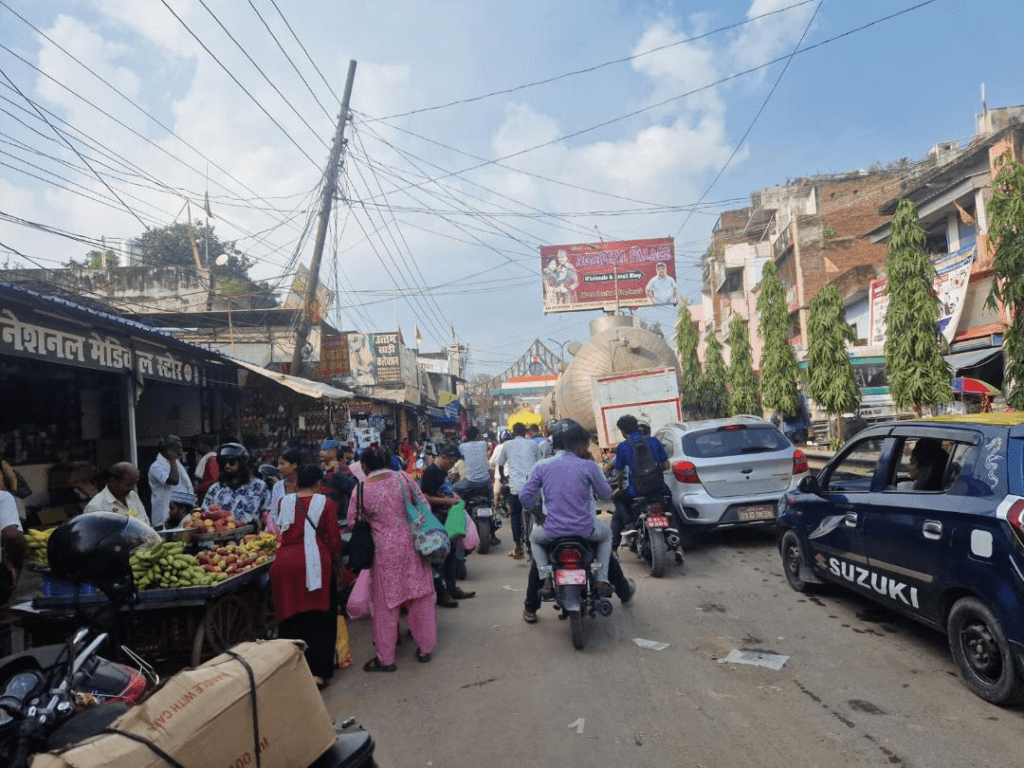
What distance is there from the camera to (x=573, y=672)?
5.01 meters

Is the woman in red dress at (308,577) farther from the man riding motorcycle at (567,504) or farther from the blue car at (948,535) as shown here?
the blue car at (948,535)

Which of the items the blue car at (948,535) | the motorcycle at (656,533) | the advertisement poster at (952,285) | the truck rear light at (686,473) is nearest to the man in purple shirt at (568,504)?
the blue car at (948,535)

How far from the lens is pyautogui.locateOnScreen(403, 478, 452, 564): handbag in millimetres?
5457

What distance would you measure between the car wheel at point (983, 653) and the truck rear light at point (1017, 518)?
51 cm

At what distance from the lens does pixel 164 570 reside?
5.00 meters

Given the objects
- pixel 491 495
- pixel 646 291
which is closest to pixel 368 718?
pixel 491 495

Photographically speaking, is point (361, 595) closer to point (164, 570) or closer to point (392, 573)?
point (392, 573)

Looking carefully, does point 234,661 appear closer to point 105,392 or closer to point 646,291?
point 105,392

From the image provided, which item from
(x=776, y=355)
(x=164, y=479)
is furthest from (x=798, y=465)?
(x=776, y=355)

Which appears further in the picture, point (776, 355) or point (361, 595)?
point (776, 355)

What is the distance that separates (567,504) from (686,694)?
174cm

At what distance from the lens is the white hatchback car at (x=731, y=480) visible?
8781 mm

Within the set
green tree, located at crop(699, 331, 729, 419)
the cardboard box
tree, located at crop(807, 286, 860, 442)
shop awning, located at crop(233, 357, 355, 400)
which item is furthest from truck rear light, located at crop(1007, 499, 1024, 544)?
green tree, located at crop(699, 331, 729, 419)

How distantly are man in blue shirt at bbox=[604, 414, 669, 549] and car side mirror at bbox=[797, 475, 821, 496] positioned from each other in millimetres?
1932
